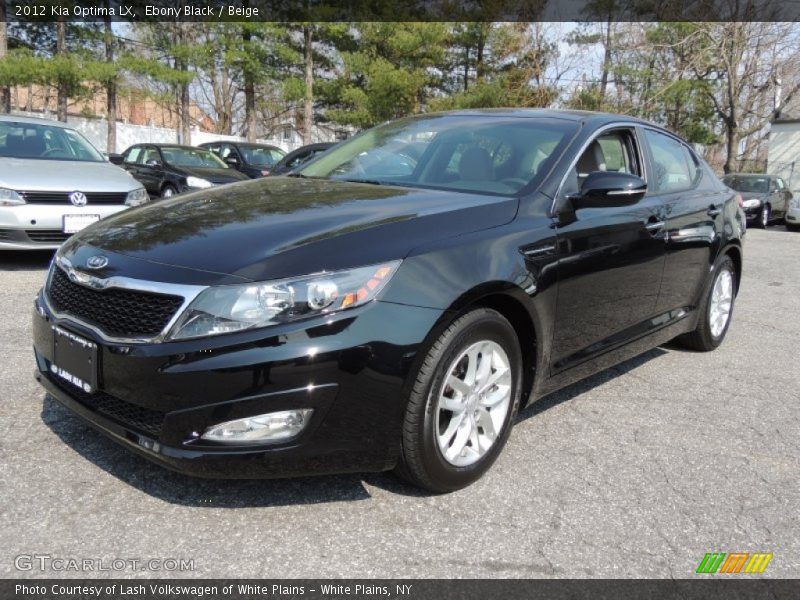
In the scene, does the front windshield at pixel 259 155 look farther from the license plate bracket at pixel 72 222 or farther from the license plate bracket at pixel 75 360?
the license plate bracket at pixel 75 360

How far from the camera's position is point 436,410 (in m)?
2.50

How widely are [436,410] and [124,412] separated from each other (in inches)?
43.4

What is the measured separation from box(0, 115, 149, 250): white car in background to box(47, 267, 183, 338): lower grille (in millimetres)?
4190

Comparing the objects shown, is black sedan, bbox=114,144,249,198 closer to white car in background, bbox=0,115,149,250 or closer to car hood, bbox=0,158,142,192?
white car in background, bbox=0,115,149,250

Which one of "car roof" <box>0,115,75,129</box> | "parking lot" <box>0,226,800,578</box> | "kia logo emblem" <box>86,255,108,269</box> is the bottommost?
"parking lot" <box>0,226,800,578</box>

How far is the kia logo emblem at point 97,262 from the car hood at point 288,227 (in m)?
0.06

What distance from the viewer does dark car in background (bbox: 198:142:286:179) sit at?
15430 mm

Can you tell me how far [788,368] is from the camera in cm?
467

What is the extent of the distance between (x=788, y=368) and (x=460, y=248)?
10.8ft

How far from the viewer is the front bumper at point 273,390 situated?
216 centimetres

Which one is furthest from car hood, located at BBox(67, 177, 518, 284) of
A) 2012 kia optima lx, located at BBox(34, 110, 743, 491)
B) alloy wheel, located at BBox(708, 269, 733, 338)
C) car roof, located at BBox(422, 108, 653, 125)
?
alloy wheel, located at BBox(708, 269, 733, 338)

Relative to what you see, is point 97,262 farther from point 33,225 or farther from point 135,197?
point 135,197

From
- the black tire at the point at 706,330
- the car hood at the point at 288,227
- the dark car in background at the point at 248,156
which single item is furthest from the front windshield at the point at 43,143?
the dark car in background at the point at 248,156

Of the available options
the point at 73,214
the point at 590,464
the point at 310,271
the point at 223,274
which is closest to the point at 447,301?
the point at 310,271
